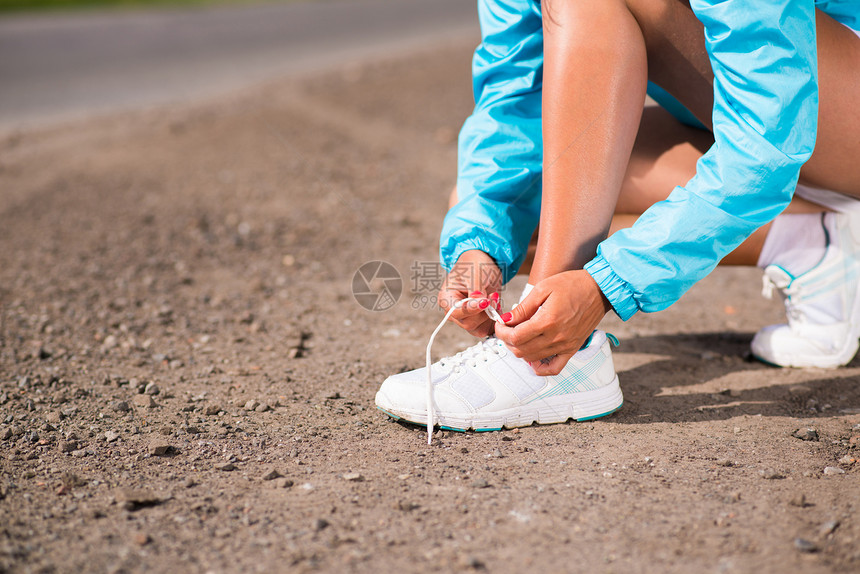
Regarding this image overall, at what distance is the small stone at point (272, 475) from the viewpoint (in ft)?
5.09

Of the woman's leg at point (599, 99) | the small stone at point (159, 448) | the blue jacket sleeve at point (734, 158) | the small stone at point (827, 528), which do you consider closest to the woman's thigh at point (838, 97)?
the woman's leg at point (599, 99)

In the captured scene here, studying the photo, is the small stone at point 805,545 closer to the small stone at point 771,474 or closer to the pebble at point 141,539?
the small stone at point 771,474

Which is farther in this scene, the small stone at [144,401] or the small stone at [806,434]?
the small stone at [144,401]

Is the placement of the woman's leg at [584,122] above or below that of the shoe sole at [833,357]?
above

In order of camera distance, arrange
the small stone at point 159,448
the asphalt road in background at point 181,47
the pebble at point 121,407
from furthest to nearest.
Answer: the asphalt road in background at point 181,47, the pebble at point 121,407, the small stone at point 159,448

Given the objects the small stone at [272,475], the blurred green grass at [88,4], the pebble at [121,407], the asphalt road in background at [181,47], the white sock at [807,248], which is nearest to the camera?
the small stone at [272,475]

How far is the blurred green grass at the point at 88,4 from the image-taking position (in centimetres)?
1209

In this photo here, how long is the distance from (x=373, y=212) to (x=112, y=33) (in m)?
7.33


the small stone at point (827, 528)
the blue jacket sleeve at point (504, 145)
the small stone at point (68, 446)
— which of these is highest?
the blue jacket sleeve at point (504, 145)

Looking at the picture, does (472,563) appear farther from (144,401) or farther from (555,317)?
(144,401)

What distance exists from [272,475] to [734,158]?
112 centimetres

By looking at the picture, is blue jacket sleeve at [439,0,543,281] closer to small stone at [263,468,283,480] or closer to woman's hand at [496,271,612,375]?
woman's hand at [496,271,612,375]

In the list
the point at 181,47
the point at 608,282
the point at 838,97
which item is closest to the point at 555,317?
the point at 608,282

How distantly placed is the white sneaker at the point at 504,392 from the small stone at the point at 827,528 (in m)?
0.54
